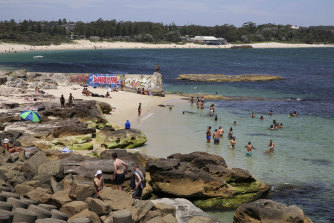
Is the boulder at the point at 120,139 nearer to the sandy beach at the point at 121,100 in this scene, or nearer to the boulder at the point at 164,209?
the sandy beach at the point at 121,100

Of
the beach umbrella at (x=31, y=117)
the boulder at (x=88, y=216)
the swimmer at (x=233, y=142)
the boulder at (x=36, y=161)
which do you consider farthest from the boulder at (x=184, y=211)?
the beach umbrella at (x=31, y=117)

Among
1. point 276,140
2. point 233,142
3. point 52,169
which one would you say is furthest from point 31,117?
point 276,140

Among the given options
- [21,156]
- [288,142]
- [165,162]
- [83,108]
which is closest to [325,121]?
[288,142]

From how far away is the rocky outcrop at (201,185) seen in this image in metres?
17.8

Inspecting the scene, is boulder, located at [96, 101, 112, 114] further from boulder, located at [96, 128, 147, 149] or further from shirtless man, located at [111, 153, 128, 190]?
shirtless man, located at [111, 153, 128, 190]

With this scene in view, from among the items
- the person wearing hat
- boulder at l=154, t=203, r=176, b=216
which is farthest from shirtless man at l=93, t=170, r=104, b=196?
boulder at l=154, t=203, r=176, b=216

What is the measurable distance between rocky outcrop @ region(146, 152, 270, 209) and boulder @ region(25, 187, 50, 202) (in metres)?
5.97

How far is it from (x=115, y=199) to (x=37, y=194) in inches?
109

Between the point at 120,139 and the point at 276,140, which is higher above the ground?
the point at 120,139

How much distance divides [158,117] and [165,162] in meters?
20.8

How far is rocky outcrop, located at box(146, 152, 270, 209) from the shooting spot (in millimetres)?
17797

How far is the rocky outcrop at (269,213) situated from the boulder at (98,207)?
5.60m

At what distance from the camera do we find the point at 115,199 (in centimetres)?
1284

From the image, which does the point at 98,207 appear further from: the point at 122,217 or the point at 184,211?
the point at 184,211
